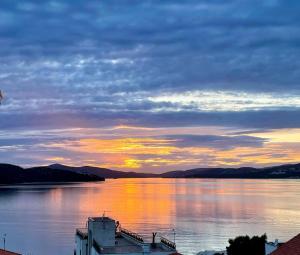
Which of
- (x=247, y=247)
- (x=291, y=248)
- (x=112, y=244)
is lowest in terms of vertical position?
(x=247, y=247)

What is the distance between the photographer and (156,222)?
126 meters

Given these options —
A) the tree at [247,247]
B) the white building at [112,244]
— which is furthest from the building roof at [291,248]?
the tree at [247,247]

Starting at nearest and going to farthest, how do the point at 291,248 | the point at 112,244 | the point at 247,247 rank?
the point at 291,248 < the point at 112,244 < the point at 247,247

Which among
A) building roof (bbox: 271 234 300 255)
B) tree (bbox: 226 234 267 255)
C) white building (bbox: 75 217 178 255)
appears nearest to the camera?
building roof (bbox: 271 234 300 255)

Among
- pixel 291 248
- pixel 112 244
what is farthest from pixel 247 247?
pixel 291 248

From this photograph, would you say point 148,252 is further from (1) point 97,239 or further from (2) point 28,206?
(2) point 28,206

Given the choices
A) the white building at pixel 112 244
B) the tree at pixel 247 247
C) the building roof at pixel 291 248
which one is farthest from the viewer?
the tree at pixel 247 247

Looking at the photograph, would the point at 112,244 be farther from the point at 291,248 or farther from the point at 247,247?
the point at 291,248

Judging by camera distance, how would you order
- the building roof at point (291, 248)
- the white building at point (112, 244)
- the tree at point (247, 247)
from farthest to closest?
the tree at point (247, 247), the white building at point (112, 244), the building roof at point (291, 248)

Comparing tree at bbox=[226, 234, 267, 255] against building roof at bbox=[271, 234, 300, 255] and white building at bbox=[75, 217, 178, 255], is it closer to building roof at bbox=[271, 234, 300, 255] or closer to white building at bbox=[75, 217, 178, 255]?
white building at bbox=[75, 217, 178, 255]

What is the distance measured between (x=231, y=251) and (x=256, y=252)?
9.62 feet

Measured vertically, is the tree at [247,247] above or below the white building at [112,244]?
below

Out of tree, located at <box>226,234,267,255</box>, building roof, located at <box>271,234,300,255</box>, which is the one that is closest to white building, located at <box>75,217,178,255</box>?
tree, located at <box>226,234,267,255</box>

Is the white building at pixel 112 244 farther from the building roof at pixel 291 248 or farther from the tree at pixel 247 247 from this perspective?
the building roof at pixel 291 248
